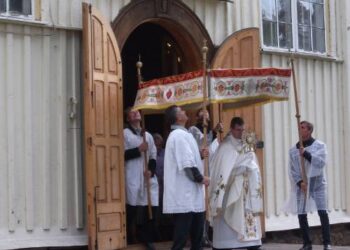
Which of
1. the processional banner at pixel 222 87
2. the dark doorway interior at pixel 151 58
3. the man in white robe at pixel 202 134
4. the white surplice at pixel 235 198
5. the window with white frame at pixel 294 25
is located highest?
the window with white frame at pixel 294 25

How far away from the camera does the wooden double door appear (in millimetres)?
9984

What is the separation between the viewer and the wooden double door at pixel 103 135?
32.8 ft

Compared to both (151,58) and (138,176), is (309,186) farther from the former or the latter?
(151,58)

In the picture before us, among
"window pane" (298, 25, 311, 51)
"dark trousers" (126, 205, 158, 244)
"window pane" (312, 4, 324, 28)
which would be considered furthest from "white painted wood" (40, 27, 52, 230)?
"window pane" (312, 4, 324, 28)

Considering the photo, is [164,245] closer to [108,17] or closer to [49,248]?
[49,248]

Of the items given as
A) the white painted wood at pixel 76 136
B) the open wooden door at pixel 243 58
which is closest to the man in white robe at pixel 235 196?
the white painted wood at pixel 76 136

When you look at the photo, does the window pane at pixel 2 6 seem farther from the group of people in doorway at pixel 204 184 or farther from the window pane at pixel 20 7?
the group of people in doorway at pixel 204 184

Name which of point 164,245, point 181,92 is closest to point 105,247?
point 164,245

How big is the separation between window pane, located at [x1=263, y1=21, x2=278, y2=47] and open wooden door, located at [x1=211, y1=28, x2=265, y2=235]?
2.52 feet

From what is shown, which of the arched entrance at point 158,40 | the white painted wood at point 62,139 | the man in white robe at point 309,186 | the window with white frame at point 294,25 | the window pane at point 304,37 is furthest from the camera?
the window pane at point 304,37

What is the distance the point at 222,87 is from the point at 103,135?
1.72m

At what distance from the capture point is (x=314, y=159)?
10562 millimetres

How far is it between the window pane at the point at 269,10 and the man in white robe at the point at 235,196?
13.0 ft

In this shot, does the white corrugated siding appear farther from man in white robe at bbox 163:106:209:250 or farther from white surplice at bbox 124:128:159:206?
man in white robe at bbox 163:106:209:250
